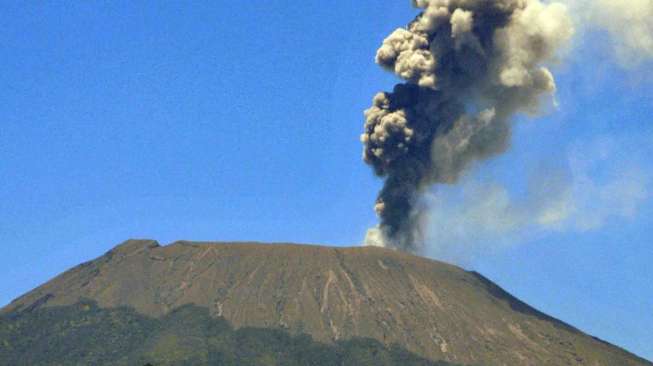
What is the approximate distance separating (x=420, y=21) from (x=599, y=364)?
63.9 metres

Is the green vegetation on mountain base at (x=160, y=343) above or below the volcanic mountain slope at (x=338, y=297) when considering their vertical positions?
below

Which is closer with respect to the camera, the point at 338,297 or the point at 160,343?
the point at 160,343

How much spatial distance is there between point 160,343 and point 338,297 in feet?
106

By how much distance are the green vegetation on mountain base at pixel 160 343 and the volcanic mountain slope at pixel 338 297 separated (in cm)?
261

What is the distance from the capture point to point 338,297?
166m

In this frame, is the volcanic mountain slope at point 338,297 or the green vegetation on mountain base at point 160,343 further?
the volcanic mountain slope at point 338,297

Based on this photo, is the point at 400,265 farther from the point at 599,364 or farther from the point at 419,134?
the point at 599,364

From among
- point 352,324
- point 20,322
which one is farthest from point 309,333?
point 20,322

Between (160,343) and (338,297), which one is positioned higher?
(338,297)

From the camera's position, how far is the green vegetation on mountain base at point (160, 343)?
489 feet

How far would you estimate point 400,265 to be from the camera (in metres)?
173

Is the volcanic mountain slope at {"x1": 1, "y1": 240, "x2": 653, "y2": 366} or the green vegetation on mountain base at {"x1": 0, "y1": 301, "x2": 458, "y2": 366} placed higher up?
the volcanic mountain slope at {"x1": 1, "y1": 240, "x2": 653, "y2": 366}

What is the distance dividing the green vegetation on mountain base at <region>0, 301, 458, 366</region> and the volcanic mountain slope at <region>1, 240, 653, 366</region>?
8.55ft

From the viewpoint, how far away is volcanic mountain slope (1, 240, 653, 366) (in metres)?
156
